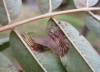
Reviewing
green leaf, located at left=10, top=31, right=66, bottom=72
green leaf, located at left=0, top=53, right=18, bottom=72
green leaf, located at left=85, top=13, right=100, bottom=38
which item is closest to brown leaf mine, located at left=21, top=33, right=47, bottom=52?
green leaf, located at left=10, top=31, right=66, bottom=72

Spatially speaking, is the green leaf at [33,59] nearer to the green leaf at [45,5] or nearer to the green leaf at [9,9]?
the green leaf at [9,9]

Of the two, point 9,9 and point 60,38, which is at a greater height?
point 9,9

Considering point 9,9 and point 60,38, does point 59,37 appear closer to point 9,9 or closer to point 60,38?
point 60,38

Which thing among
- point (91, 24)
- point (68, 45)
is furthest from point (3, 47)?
point (91, 24)

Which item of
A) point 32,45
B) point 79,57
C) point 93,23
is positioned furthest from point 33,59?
point 93,23

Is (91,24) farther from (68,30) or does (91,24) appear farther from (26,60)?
(26,60)
